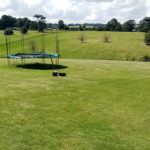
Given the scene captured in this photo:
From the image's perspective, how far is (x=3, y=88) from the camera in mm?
25656

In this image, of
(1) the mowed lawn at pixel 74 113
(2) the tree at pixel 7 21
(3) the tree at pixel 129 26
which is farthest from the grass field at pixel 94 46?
(1) the mowed lawn at pixel 74 113

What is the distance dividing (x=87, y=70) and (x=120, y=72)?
3.28 meters

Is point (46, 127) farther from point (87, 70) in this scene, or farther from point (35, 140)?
point (87, 70)

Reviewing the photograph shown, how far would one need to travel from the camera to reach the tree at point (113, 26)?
506 ft

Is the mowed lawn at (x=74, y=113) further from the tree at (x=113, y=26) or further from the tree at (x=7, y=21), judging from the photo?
the tree at (x=7, y=21)

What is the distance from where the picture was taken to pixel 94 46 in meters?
105

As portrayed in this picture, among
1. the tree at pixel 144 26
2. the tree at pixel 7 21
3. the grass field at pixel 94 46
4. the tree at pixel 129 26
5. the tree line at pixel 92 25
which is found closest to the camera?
the grass field at pixel 94 46

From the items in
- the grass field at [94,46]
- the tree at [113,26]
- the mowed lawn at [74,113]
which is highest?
the tree at [113,26]

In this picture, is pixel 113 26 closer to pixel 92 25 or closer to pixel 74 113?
pixel 92 25

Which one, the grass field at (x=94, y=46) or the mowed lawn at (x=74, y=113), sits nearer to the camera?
the mowed lawn at (x=74, y=113)

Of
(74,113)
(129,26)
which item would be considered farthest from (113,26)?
(74,113)

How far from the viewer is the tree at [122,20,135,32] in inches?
6083

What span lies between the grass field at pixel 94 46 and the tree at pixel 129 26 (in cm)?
3450

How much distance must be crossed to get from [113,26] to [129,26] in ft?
20.9
